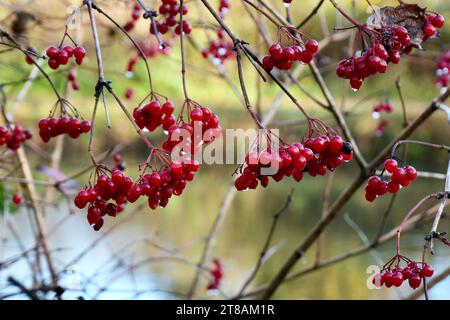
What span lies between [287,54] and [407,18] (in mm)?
291

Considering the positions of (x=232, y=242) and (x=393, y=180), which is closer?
(x=393, y=180)

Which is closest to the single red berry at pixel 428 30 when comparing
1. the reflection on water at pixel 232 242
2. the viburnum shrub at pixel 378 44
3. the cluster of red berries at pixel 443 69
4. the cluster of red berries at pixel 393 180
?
the viburnum shrub at pixel 378 44

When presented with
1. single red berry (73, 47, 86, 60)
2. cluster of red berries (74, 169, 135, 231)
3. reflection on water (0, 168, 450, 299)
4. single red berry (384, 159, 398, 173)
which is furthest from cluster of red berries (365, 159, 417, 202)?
reflection on water (0, 168, 450, 299)

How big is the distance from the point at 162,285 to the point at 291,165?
2.95 meters

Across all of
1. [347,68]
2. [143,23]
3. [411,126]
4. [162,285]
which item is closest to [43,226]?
[411,126]

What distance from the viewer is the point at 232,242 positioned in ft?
14.4

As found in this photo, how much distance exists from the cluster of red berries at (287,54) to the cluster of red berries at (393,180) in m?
0.19

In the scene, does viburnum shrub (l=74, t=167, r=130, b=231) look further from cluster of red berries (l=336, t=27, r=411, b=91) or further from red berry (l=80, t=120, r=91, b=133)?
cluster of red berries (l=336, t=27, r=411, b=91)

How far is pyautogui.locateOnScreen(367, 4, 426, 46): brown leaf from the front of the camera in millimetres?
943

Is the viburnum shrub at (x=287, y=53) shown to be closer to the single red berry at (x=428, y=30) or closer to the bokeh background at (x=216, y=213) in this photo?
the single red berry at (x=428, y=30)

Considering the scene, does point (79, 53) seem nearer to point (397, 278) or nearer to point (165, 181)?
point (165, 181)

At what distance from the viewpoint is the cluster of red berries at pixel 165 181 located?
28.3 inches

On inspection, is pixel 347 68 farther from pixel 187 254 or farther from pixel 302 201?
pixel 302 201

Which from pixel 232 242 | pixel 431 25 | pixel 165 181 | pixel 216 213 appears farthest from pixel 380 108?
pixel 216 213
